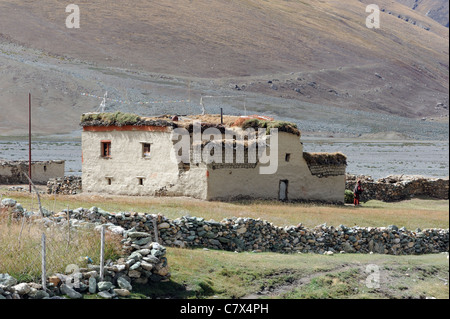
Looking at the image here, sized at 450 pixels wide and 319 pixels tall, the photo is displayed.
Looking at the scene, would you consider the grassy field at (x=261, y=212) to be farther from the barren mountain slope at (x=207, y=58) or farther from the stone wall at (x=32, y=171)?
the barren mountain slope at (x=207, y=58)

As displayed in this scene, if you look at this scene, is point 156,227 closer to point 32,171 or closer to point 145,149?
point 145,149

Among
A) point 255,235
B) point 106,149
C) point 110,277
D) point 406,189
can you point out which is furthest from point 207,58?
point 110,277

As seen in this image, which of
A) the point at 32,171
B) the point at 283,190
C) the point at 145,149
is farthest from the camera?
the point at 32,171

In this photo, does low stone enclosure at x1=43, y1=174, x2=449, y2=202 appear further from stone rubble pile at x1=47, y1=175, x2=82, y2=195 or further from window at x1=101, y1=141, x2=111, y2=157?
stone rubble pile at x1=47, y1=175, x2=82, y2=195

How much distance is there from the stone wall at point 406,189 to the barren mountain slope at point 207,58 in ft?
233

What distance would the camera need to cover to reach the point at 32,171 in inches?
1647

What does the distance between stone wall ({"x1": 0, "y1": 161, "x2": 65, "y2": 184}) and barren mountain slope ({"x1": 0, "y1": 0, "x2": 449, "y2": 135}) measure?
2472 inches

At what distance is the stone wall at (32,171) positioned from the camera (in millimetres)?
40938

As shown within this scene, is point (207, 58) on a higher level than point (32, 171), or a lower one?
higher

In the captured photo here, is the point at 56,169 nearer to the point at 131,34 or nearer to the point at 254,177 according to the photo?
the point at 254,177

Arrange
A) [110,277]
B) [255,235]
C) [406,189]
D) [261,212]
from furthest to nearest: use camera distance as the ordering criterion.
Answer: [406,189] < [261,212] < [255,235] < [110,277]

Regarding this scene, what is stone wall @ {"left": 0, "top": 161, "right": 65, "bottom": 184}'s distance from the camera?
40.9 meters

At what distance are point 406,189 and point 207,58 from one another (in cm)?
12803

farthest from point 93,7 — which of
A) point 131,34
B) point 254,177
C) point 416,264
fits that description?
Answer: point 416,264
